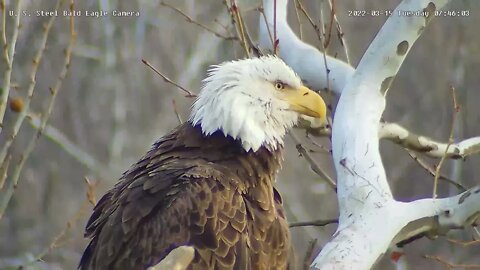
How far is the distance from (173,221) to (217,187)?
0.83 ft

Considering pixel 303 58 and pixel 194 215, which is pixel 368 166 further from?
pixel 303 58

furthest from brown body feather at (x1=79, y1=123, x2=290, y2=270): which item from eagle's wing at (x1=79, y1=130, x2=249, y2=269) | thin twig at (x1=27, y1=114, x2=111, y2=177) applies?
thin twig at (x1=27, y1=114, x2=111, y2=177)

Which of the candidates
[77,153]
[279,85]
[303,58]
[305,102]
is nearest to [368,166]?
[305,102]

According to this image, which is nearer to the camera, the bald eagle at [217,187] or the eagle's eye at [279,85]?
the bald eagle at [217,187]

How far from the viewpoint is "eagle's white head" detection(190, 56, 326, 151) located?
475cm

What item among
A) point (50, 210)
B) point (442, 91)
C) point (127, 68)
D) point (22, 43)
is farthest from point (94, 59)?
point (442, 91)

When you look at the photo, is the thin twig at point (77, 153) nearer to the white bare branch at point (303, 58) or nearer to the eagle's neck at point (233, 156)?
the white bare branch at point (303, 58)

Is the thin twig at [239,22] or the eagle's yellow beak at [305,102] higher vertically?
the thin twig at [239,22]

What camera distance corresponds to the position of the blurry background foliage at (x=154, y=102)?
14.7 metres

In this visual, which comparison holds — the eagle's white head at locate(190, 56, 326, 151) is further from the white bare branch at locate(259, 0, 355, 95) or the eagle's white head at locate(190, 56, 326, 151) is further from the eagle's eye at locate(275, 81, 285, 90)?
the white bare branch at locate(259, 0, 355, 95)

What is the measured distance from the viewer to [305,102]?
16.0 feet

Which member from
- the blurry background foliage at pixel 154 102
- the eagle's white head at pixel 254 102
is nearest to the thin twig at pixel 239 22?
the eagle's white head at pixel 254 102

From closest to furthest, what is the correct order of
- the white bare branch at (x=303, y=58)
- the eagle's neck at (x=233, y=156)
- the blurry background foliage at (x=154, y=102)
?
the eagle's neck at (x=233, y=156) → the white bare branch at (x=303, y=58) → the blurry background foliage at (x=154, y=102)

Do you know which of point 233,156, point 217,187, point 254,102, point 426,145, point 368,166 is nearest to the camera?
point 217,187
